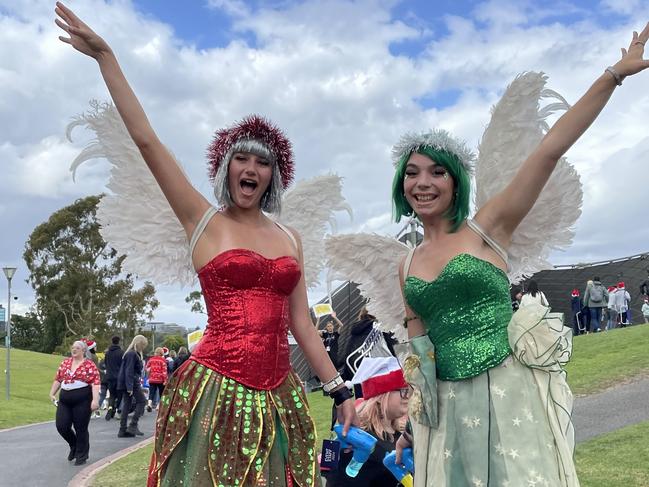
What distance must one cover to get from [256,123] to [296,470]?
145 centimetres

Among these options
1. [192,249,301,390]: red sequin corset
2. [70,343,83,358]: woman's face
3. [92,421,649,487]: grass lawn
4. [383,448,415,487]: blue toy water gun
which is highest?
[70,343,83,358]: woman's face

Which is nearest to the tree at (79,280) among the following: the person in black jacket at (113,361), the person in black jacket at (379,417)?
the person in black jacket at (113,361)

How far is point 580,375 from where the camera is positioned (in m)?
10.8

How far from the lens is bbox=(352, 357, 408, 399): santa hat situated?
149 inches

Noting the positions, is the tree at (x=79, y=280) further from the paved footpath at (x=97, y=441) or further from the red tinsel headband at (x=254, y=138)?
the red tinsel headband at (x=254, y=138)

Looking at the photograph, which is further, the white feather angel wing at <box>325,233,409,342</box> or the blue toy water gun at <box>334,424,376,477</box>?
the blue toy water gun at <box>334,424,376,477</box>

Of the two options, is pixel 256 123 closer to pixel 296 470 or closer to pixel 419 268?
pixel 419 268

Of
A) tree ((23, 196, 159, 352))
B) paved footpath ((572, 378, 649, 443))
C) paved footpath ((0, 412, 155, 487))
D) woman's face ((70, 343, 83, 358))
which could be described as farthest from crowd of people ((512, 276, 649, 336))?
tree ((23, 196, 159, 352))

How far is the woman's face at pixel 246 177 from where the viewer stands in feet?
9.02

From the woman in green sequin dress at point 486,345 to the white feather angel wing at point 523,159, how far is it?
190 mm

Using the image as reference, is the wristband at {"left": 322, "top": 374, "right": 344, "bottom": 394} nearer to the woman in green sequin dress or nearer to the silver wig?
the woman in green sequin dress

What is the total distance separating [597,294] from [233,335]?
53.1ft

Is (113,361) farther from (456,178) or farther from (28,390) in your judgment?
(28,390)

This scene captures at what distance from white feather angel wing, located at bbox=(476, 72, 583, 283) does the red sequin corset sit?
103 cm
